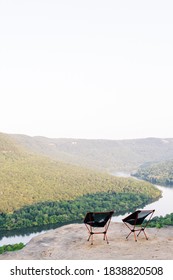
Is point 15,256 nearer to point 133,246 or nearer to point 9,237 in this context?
→ point 133,246

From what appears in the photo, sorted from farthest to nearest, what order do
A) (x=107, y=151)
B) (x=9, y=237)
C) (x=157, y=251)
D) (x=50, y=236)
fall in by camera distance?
1. (x=107, y=151)
2. (x=9, y=237)
3. (x=50, y=236)
4. (x=157, y=251)

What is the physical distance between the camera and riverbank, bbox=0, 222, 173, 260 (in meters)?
10.4

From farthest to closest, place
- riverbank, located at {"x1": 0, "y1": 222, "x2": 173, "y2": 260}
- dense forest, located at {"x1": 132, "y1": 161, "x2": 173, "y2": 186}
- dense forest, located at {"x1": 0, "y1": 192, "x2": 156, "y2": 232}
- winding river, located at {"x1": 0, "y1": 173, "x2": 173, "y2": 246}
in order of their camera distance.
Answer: dense forest, located at {"x1": 132, "y1": 161, "x2": 173, "y2": 186}, dense forest, located at {"x1": 0, "y1": 192, "x2": 156, "y2": 232}, winding river, located at {"x1": 0, "y1": 173, "x2": 173, "y2": 246}, riverbank, located at {"x1": 0, "y1": 222, "x2": 173, "y2": 260}

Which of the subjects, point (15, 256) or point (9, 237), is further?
point (9, 237)

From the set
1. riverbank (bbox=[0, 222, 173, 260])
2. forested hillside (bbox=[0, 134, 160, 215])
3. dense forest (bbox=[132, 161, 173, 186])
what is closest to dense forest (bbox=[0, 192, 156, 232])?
forested hillside (bbox=[0, 134, 160, 215])

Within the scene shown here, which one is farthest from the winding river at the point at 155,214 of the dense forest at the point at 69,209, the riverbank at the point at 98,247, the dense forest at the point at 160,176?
the riverbank at the point at 98,247

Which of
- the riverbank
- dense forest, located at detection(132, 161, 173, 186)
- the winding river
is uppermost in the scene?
the riverbank

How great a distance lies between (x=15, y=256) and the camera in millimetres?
11711

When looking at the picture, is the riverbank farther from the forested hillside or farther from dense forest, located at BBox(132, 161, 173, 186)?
dense forest, located at BBox(132, 161, 173, 186)

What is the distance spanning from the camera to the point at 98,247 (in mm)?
11258
